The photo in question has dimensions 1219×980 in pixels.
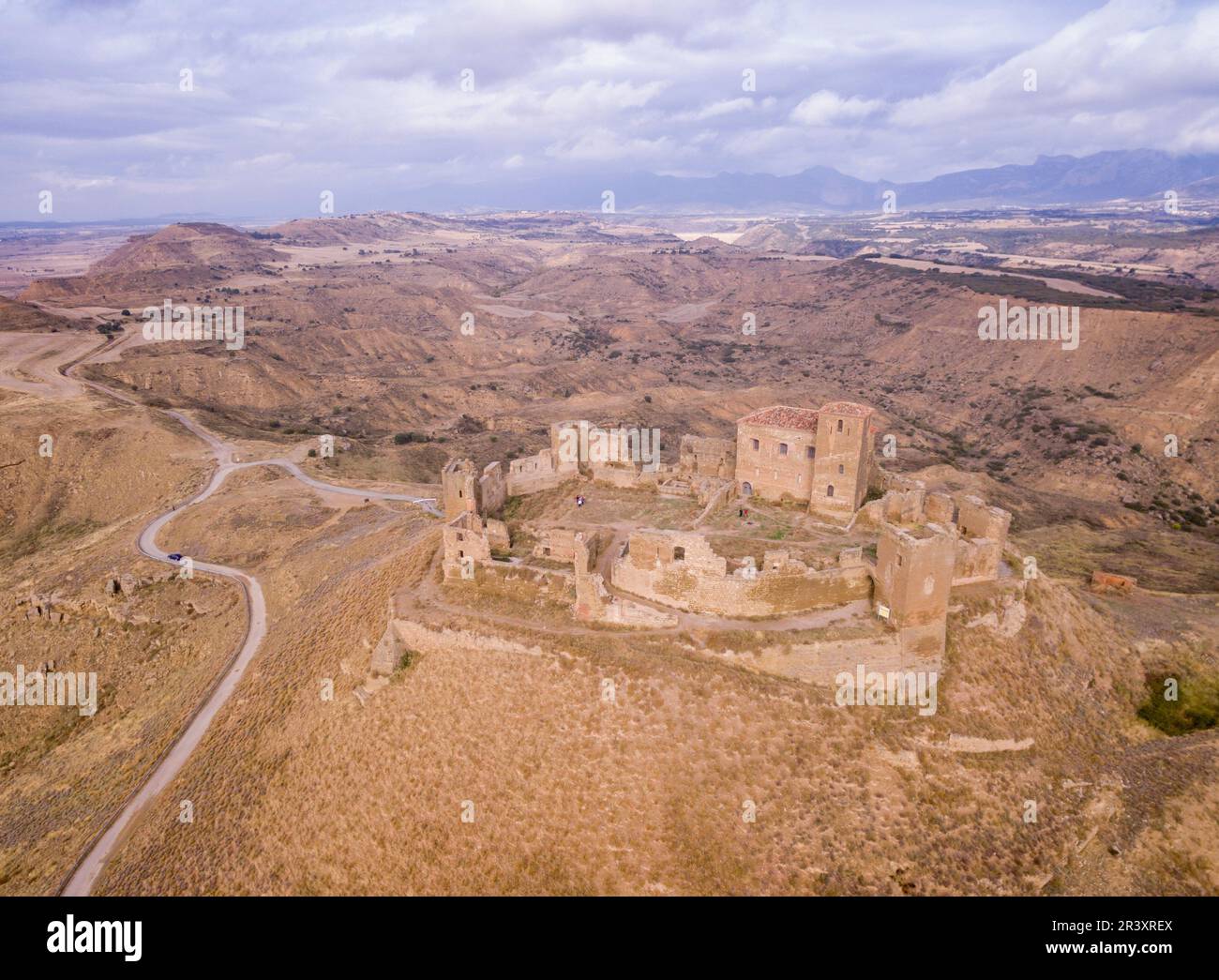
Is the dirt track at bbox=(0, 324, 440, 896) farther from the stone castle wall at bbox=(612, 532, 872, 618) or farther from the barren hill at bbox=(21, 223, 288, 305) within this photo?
the barren hill at bbox=(21, 223, 288, 305)

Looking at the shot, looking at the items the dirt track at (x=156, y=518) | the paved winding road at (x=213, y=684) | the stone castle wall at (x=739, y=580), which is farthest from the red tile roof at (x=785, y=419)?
the dirt track at (x=156, y=518)

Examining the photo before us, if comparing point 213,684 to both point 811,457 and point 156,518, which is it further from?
point 811,457

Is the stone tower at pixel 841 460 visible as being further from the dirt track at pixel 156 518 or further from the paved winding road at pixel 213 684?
the dirt track at pixel 156 518

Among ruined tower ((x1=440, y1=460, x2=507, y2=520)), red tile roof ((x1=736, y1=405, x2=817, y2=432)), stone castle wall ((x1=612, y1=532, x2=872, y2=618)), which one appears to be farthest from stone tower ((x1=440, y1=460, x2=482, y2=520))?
red tile roof ((x1=736, y1=405, x2=817, y2=432))

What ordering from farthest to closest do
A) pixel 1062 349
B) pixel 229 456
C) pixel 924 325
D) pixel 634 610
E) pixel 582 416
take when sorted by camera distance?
pixel 924 325, pixel 1062 349, pixel 582 416, pixel 229 456, pixel 634 610

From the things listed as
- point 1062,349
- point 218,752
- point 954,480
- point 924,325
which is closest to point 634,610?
point 218,752
